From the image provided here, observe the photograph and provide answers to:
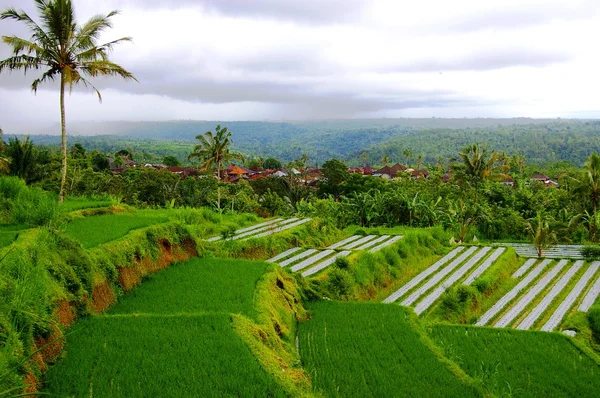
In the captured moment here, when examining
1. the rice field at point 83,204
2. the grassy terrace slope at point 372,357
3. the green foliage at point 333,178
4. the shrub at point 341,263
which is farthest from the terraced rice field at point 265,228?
the green foliage at point 333,178

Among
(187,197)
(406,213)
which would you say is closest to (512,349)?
(406,213)

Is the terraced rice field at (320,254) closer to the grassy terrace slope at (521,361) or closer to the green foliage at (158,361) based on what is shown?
the grassy terrace slope at (521,361)

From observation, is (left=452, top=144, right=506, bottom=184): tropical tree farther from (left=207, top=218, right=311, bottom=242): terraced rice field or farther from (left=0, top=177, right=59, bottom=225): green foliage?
(left=0, top=177, right=59, bottom=225): green foliage

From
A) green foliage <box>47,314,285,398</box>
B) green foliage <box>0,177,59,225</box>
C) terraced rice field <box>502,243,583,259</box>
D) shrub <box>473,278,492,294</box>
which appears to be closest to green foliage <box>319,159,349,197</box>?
terraced rice field <box>502,243,583,259</box>

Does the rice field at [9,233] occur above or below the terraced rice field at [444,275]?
above

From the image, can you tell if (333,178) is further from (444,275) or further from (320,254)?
(320,254)

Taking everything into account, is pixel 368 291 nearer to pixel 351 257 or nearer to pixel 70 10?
pixel 351 257

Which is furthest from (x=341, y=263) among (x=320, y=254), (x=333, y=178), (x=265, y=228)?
(x=333, y=178)
